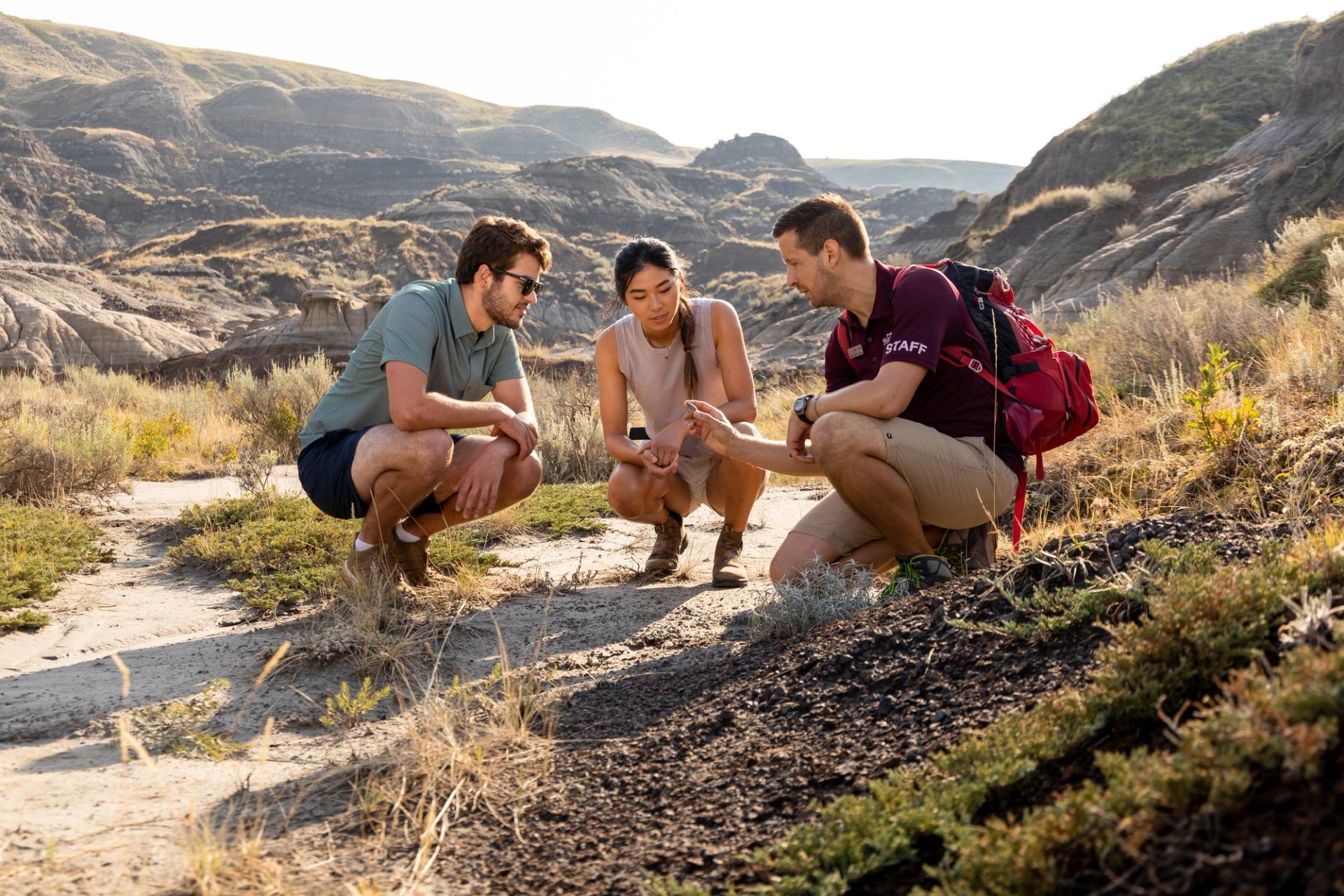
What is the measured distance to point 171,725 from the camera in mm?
3029

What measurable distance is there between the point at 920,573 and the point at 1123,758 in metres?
2.09

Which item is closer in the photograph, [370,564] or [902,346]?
[902,346]

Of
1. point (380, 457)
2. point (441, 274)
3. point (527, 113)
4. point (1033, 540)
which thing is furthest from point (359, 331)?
point (527, 113)

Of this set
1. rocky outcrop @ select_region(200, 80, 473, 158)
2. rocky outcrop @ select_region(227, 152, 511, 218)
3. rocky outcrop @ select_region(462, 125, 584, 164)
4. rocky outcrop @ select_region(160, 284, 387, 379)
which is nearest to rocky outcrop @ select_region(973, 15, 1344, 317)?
rocky outcrop @ select_region(160, 284, 387, 379)

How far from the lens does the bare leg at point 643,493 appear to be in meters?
4.88

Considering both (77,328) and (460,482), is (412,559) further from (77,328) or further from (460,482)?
(77,328)

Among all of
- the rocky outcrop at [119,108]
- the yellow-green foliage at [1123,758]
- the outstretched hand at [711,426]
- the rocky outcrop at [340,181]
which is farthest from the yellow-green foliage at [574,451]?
the rocky outcrop at [119,108]

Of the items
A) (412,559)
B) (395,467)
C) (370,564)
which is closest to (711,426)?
(395,467)

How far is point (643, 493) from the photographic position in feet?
16.1

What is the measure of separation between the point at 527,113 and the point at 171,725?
160586 mm

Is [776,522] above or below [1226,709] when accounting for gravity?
below

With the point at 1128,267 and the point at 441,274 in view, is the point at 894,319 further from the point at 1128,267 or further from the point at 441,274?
the point at 441,274

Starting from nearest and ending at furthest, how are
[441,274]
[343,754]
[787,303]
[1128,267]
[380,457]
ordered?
[343,754] < [380,457] < [1128,267] < [787,303] < [441,274]

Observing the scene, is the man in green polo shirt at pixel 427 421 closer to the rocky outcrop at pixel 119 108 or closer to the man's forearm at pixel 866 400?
the man's forearm at pixel 866 400
